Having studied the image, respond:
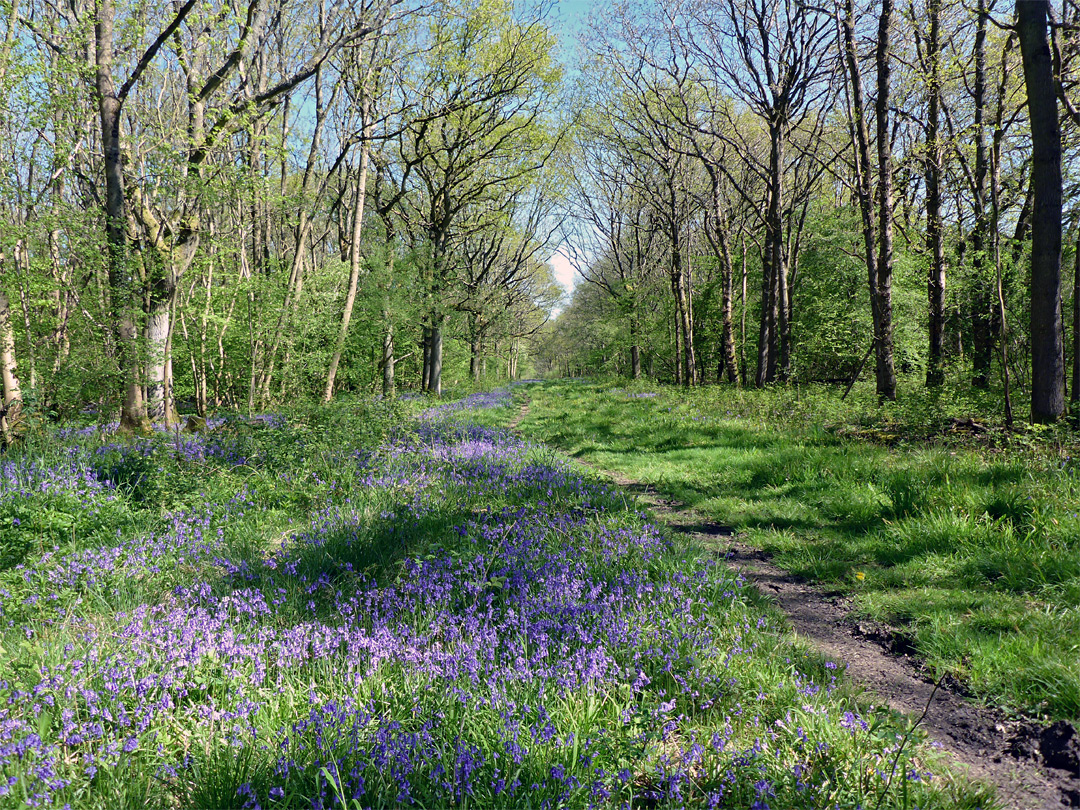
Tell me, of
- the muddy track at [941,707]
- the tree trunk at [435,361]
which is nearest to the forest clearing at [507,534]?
the muddy track at [941,707]

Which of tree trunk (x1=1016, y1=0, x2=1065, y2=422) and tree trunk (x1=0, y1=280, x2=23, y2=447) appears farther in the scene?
tree trunk (x1=0, y1=280, x2=23, y2=447)

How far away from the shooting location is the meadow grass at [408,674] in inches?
79.7

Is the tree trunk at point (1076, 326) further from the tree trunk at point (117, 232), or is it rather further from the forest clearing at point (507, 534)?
the tree trunk at point (117, 232)

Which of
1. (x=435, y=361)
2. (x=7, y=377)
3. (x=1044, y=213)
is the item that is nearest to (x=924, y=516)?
(x=1044, y=213)

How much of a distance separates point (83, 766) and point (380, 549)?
2617 millimetres

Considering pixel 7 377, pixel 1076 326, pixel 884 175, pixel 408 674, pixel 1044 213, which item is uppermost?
pixel 884 175

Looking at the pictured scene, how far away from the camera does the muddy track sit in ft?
7.32

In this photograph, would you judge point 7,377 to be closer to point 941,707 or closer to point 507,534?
point 507,534

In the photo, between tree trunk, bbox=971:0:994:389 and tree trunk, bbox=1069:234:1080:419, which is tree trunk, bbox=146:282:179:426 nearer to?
tree trunk, bbox=1069:234:1080:419

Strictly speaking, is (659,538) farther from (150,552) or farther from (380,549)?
(150,552)

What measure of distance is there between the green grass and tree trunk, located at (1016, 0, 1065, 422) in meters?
0.90

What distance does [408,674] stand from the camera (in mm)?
2648

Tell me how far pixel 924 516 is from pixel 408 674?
208 inches

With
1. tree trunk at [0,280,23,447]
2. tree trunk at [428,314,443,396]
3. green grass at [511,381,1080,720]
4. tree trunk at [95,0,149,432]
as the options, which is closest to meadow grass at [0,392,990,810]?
green grass at [511,381,1080,720]
